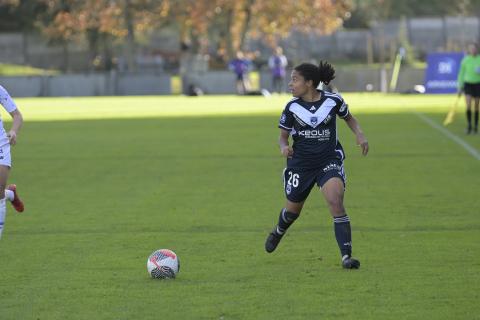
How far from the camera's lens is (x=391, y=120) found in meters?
32.8

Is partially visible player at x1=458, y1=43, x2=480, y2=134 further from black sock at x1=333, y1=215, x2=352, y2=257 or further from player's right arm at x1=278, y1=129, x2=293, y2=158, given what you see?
black sock at x1=333, y1=215, x2=352, y2=257

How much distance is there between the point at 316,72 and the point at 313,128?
18.5 inches

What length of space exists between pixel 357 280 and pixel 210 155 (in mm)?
13464

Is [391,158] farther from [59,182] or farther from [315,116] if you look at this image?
[315,116]

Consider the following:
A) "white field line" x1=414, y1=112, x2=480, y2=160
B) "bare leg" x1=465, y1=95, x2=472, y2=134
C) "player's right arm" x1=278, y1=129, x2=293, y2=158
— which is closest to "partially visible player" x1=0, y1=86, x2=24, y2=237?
"player's right arm" x1=278, y1=129, x2=293, y2=158

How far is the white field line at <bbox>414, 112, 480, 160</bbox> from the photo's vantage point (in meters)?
22.1

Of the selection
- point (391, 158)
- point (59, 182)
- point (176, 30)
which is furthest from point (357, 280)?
point (176, 30)

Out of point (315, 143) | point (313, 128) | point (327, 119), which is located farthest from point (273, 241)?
point (327, 119)

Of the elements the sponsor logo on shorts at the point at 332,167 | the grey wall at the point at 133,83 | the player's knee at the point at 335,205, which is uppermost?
the sponsor logo on shorts at the point at 332,167

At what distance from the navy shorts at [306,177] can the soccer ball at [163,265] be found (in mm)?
1309

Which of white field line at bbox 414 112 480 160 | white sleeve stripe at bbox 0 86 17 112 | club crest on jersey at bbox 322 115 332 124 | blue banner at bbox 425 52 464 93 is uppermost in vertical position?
white sleeve stripe at bbox 0 86 17 112

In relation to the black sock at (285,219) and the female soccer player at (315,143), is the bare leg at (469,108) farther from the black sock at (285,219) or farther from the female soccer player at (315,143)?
the female soccer player at (315,143)

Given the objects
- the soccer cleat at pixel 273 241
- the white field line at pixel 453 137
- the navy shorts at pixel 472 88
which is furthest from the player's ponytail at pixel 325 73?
the navy shorts at pixel 472 88

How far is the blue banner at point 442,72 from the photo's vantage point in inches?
1956
